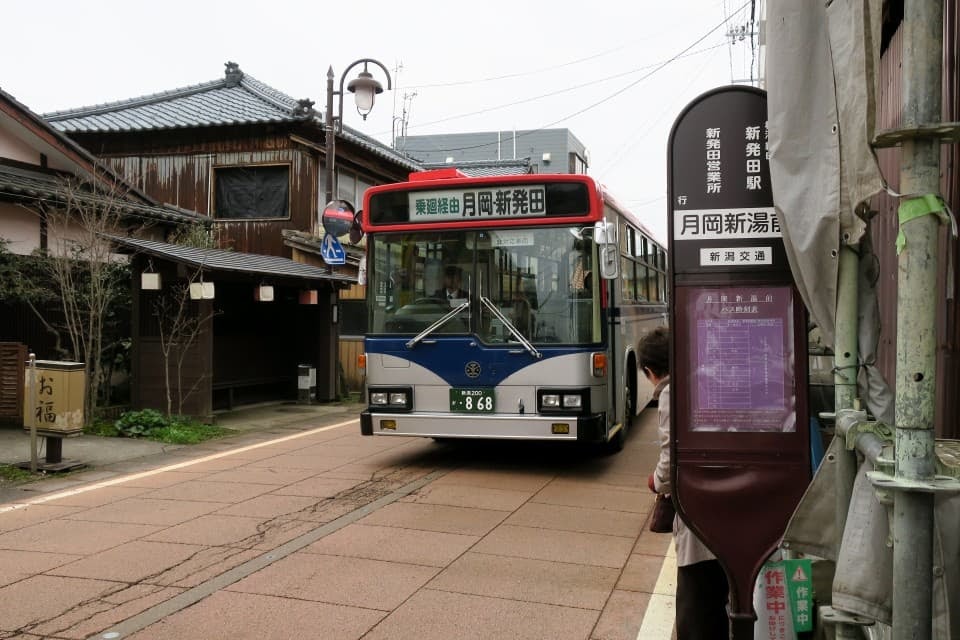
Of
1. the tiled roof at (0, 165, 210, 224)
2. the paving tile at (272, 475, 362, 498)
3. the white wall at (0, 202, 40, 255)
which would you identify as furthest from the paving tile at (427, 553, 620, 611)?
the white wall at (0, 202, 40, 255)

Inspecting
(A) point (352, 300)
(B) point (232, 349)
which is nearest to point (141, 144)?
(A) point (352, 300)

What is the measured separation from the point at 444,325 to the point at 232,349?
7.46 meters

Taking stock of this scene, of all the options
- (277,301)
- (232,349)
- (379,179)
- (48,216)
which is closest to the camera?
(48,216)

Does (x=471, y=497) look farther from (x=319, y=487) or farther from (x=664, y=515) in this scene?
(x=664, y=515)

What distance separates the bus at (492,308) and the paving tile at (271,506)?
1417mm

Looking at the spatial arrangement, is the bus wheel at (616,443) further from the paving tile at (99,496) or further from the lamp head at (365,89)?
the lamp head at (365,89)

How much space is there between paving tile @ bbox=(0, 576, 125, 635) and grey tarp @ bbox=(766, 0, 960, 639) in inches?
165

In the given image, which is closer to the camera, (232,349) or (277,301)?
(232,349)

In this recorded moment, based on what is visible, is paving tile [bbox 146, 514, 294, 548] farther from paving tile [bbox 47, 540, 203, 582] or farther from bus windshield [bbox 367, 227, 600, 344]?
bus windshield [bbox 367, 227, 600, 344]

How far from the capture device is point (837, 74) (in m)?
2.48

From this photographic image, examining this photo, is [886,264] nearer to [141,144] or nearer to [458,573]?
[458,573]

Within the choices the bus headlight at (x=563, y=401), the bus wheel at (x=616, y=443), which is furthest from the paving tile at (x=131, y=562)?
the bus wheel at (x=616, y=443)

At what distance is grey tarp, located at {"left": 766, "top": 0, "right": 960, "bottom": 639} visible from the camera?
236 centimetres

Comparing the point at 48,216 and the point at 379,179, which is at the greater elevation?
the point at 379,179
